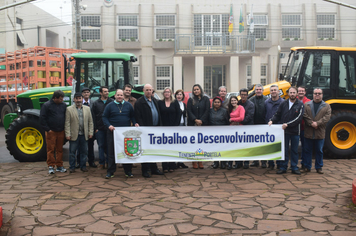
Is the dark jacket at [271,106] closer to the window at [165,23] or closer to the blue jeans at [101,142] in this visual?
the blue jeans at [101,142]

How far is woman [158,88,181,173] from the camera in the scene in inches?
316

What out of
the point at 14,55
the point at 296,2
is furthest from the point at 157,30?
the point at 14,55

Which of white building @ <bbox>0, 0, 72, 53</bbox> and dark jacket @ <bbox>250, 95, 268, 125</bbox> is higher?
white building @ <bbox>0, 0, 72, 53</bbox>

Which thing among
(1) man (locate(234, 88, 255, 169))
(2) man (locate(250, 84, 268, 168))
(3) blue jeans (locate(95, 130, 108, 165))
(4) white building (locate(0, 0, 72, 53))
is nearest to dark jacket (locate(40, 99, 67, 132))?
(3) blue jeans (locate(95, 130, 108, 165))

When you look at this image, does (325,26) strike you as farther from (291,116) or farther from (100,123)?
(100,123)

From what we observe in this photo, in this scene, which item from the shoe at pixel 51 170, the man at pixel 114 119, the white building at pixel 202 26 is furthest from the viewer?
the white building at pixel 202 26

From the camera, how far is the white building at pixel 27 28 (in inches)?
1077

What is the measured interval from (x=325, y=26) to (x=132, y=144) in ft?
78.7

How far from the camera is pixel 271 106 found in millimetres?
8320

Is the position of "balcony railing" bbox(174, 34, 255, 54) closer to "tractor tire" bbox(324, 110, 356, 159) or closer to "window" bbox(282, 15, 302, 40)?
"window" bbox(282, 15, 302, 40)

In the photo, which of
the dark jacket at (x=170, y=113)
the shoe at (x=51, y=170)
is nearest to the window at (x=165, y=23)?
the dark jacket at (x=170, y=113)

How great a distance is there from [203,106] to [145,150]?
167 cm

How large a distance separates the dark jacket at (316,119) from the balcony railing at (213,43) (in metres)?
18.9

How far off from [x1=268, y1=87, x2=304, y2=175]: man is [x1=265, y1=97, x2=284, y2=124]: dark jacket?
261 millimetres
